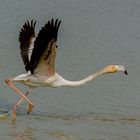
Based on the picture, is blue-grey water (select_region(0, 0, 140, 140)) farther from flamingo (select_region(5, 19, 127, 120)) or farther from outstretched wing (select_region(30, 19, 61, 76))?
outstretched wing (select_region(30, 19, 61, 76))

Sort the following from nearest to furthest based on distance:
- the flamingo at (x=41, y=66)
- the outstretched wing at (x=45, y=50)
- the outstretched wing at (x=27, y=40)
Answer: the outstretched wing at (x=45, y=50) → the flamingo at (x=41, y=66) → the outstretched wing at (x=27, y=40)

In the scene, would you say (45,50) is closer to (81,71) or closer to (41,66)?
(41,66)

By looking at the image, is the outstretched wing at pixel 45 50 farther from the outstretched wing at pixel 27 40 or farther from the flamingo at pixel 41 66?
the outstretched wing at pixel 27 40

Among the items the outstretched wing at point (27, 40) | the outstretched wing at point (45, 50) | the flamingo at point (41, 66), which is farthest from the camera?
the outstretched wing at point (27, 40)

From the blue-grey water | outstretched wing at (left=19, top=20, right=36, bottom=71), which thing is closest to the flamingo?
outstretched wing at (left=19, top=20, right=36, bottom=71)

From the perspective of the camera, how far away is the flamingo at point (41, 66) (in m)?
12.4

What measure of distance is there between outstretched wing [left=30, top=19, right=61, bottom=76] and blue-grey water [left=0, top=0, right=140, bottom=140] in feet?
3.03

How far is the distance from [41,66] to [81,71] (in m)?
3.34

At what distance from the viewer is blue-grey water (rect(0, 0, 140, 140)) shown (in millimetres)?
12523

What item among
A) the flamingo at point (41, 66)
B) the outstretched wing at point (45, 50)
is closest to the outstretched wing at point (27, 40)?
the flamingo at point (41, 66)

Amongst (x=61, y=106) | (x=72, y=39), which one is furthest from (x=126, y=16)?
(x=61, y=106)

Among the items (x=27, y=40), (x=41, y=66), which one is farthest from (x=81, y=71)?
(x=41, y=66)

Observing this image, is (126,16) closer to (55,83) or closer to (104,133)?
(55,83)

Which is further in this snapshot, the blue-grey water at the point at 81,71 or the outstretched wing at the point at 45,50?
the blue-grey water at the point at 81,71
